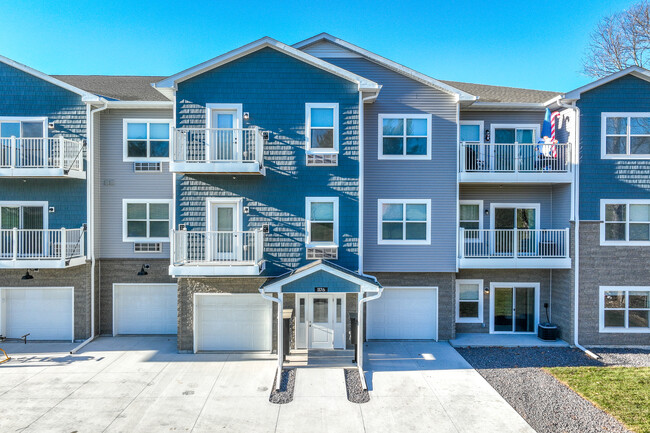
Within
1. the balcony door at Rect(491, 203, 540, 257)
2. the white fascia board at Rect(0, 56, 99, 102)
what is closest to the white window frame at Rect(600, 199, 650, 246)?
the balcony door at Rect(491, 203, 540, 257)

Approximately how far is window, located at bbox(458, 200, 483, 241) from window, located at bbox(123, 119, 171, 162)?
1057 cm

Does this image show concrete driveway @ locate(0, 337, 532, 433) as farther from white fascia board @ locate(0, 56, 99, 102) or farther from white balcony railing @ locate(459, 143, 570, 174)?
white fascia board @ locate(0, 56, 99, 102)

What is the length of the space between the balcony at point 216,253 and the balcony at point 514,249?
22.0 feet

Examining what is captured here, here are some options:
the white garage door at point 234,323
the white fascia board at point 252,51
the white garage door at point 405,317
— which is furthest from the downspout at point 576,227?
the white garage door at point 234,323

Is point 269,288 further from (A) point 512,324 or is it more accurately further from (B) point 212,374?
(A) point 512,324

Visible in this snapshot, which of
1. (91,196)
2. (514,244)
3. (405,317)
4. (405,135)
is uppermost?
(405,135)

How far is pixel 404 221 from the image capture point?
→ 41.1 feet

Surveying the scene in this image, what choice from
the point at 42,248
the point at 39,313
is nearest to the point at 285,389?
the point at 39,313

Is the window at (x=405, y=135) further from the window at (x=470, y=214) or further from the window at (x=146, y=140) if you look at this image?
the window at (x=146, y=140)

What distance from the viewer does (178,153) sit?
1104 centimetres

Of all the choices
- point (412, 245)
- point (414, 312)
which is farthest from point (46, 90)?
point (414, 312)

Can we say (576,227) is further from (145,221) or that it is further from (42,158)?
(42,158)

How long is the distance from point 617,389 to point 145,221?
47.9ft

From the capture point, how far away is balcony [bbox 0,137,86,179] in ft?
38.4
